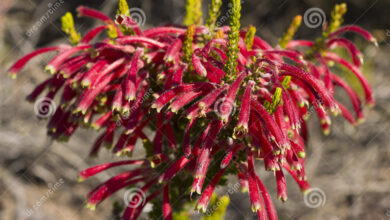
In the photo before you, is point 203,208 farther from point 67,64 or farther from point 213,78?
point 67,64

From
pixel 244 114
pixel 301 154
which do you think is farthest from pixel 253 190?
pixel 244 114

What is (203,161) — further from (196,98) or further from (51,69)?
(51,69)

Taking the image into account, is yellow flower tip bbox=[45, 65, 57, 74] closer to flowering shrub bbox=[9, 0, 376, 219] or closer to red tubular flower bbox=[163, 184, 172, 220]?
flowering shrub bbox=[9, 0, 376, 219]

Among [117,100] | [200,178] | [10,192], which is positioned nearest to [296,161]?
[200,178]

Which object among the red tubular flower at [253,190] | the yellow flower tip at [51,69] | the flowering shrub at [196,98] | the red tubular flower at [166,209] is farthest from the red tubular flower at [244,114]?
the yellow flower tip at [51,69]

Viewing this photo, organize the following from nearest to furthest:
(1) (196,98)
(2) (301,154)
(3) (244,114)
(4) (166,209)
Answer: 1. (3) (244,114)
2. (2) (301,154)
3. (1) (196,98)
4. (4) (166,209)

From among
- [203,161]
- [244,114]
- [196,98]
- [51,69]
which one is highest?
[51,69]

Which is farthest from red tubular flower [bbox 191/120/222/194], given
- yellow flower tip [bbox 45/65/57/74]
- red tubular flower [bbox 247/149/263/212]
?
yellow flower tip [bbox 45/65/57/74]

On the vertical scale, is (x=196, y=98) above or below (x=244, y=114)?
above
